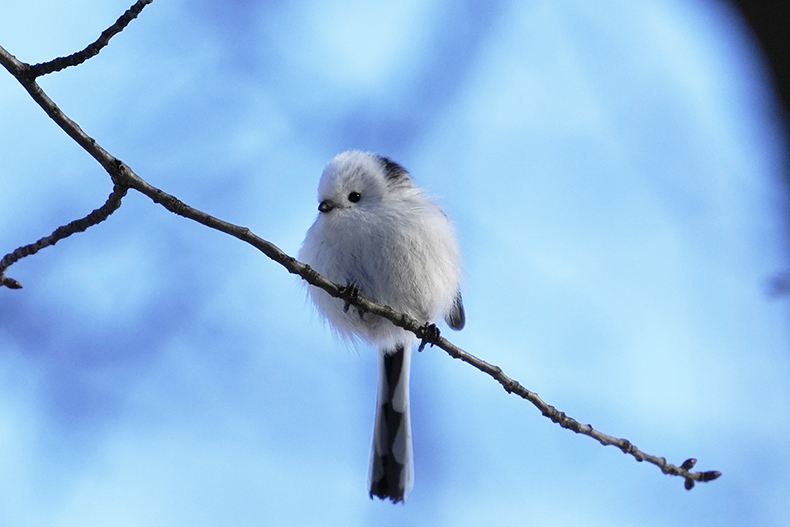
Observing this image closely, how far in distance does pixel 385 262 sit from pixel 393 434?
0.90 meters

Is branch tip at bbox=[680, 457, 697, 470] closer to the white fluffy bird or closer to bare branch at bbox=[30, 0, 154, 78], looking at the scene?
the white fluffy bird

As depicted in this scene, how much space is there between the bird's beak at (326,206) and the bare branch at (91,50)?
1298mm

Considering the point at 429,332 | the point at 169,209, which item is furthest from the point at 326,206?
the point at 169,209

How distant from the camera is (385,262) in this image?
286 cm

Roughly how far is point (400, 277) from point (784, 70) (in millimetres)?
1768

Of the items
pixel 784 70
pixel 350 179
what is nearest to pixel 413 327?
pixel 350 179

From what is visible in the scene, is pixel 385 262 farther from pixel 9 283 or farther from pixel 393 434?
pixel 9 283

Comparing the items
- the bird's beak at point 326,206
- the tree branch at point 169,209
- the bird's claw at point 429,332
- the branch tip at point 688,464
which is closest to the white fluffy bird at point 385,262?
the bird's beak at point 326,206

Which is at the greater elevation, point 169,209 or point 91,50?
point 91,50

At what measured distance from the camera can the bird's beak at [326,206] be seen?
2936mm

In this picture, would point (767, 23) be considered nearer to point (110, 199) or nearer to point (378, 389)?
point (110, 199)

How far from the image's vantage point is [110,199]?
1774mm

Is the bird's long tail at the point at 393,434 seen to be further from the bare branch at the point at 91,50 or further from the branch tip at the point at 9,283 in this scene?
the bare branch at the point at 91,50

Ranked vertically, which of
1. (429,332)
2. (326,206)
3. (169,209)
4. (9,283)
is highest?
(326,206)
